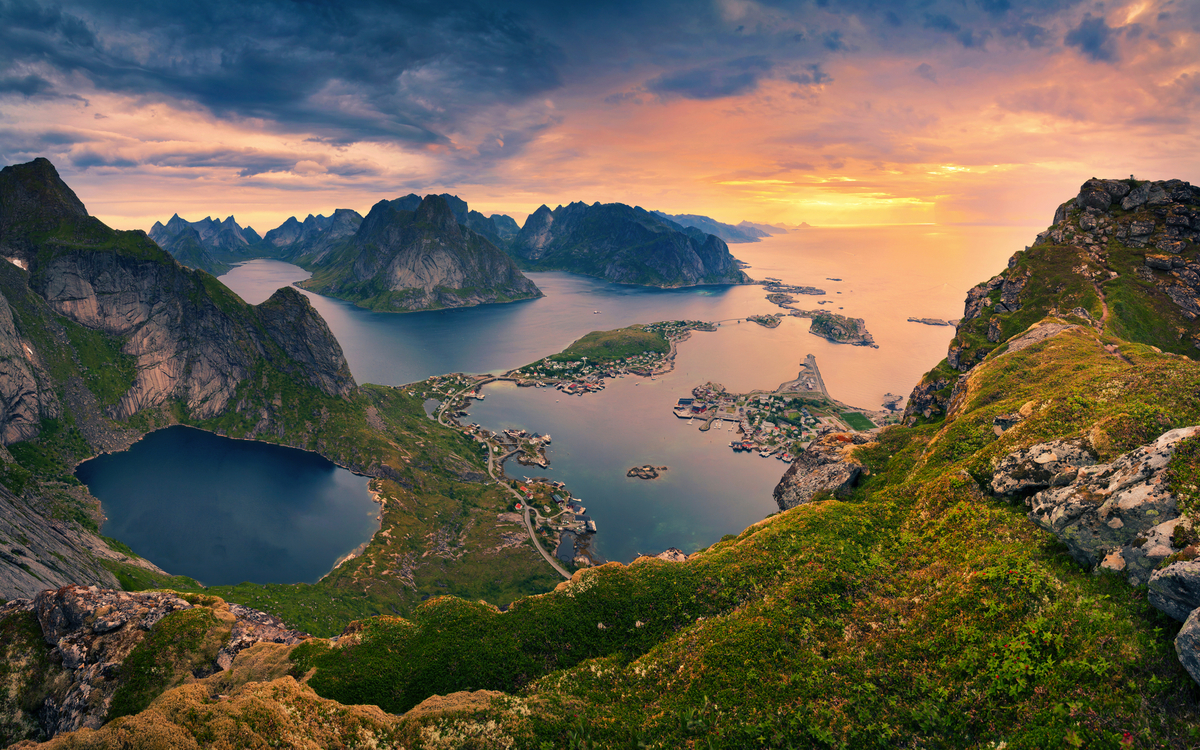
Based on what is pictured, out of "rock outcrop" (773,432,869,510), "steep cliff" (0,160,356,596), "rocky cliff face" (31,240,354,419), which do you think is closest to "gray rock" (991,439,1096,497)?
"rock outcrop" (773,432,869,510)

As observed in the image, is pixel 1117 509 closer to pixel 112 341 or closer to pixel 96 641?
pixel 96 641

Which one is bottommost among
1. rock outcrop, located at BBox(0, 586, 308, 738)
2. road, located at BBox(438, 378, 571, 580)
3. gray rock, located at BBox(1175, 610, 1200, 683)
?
road, located at BBox(438, 378, 571, 580)

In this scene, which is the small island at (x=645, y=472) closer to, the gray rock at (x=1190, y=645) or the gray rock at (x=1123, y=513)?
the gray rock at (x=1123, y=513)

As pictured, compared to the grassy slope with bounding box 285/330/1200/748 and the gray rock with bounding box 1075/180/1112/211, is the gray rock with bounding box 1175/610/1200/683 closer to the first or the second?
the grassy slope with bounding box 285/330/1200/748

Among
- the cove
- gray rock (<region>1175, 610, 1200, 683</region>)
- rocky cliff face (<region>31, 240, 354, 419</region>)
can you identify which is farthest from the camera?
rocky cliff face (<region>31, 240, 354, 419</region>)

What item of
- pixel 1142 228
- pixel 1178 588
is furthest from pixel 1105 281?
pixel 1178 588

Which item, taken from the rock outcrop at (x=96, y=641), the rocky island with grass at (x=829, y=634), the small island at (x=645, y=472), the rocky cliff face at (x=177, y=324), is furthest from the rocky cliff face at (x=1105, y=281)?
the rocky cliff face at (x=177, y=324)
